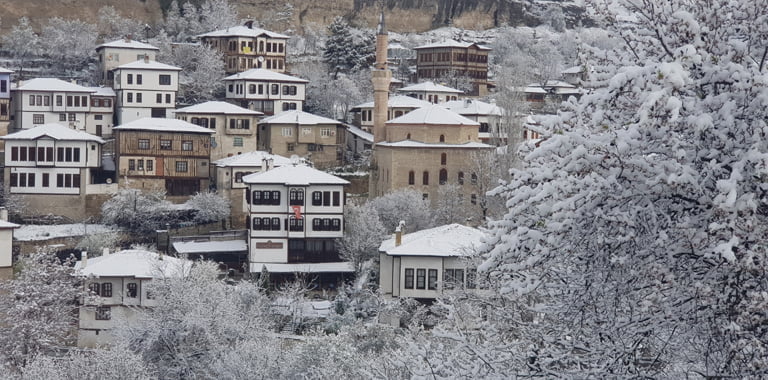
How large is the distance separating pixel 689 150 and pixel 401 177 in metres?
38.9

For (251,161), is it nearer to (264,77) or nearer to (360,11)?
(264,77)

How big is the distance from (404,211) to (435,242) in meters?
8.05

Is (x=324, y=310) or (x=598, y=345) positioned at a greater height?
(x=598, y=345)

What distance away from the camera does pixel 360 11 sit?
8556cm

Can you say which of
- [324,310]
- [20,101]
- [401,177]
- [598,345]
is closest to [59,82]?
[20,101]

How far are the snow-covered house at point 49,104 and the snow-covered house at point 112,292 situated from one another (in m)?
19.6

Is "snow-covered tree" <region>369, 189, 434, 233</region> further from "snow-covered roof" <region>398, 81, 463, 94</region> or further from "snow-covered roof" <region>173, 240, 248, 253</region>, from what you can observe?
"snow-covered roof" <region>398, 81, 463, 94</region>

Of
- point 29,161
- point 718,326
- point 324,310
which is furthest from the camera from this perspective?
point 29,161

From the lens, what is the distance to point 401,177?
44.9 metres

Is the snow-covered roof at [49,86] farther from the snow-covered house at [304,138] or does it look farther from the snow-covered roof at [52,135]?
the snow-covered house at [304,138]

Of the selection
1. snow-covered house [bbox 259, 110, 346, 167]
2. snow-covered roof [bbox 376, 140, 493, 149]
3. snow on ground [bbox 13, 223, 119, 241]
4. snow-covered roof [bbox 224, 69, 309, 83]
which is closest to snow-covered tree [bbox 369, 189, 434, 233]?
snow-covered roof [bbox 376, 140, 493, 149]

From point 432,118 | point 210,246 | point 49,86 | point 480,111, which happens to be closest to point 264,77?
point 49,86

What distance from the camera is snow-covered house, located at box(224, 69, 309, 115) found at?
55.6 m

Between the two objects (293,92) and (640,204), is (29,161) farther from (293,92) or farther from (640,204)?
(640,204)
